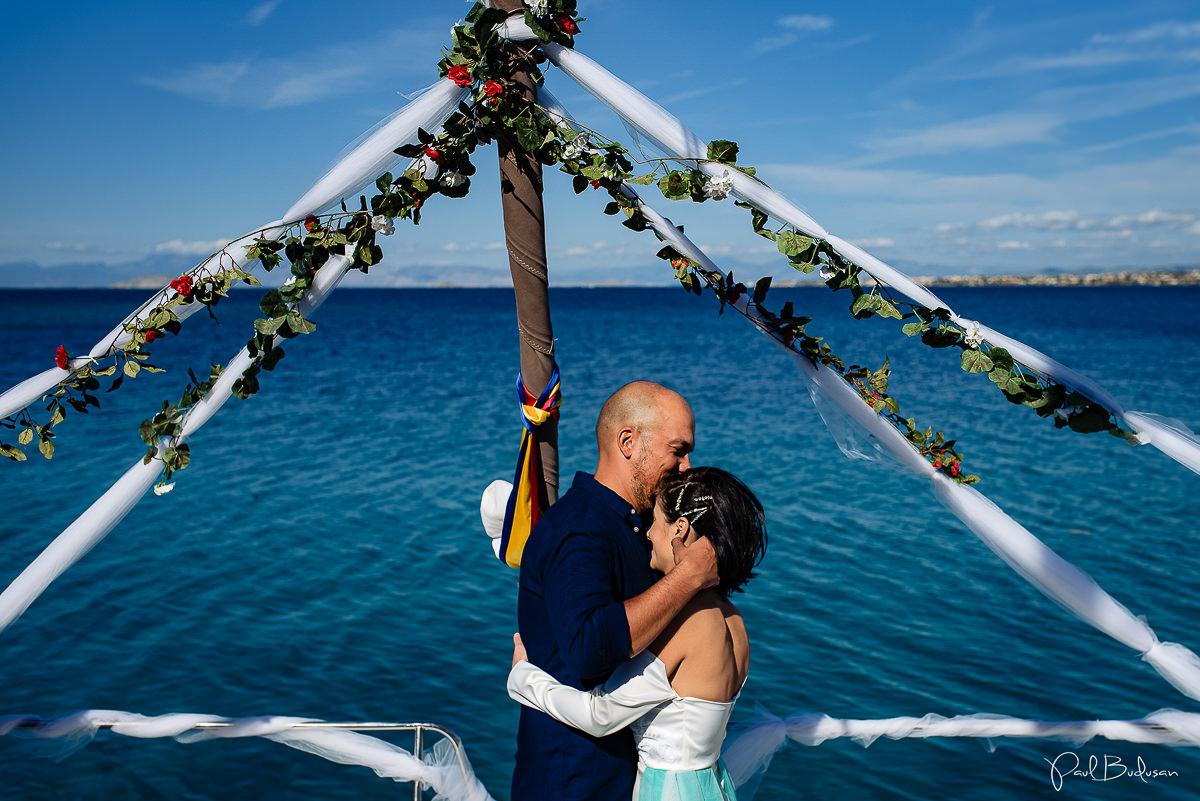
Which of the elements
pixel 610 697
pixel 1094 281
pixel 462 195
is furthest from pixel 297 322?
pixel 1094 281

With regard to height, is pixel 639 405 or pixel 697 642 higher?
pixel 639 405

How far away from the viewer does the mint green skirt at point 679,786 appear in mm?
2559

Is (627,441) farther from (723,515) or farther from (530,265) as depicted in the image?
(530,265)

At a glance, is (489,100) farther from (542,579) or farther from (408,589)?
(408,589)

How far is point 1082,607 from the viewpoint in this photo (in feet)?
9.09

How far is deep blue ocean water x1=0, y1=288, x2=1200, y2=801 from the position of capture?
20.2 feet

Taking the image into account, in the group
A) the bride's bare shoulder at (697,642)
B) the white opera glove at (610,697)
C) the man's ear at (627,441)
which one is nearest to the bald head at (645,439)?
the man's ear at (627,441)

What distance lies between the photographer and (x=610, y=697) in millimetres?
2436

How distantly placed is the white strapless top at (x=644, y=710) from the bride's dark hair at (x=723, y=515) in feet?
1.22

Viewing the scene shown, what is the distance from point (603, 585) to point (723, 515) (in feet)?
1.40

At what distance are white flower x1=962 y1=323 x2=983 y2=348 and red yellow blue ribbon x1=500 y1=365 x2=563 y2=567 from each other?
146 cm

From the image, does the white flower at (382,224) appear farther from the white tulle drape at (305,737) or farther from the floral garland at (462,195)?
the white tulle drape at (305,737)

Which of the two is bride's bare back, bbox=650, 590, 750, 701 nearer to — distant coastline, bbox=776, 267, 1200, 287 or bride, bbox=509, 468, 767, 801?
bride, bbox=509, 468, 767, 801

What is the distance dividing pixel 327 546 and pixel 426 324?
175 ft
